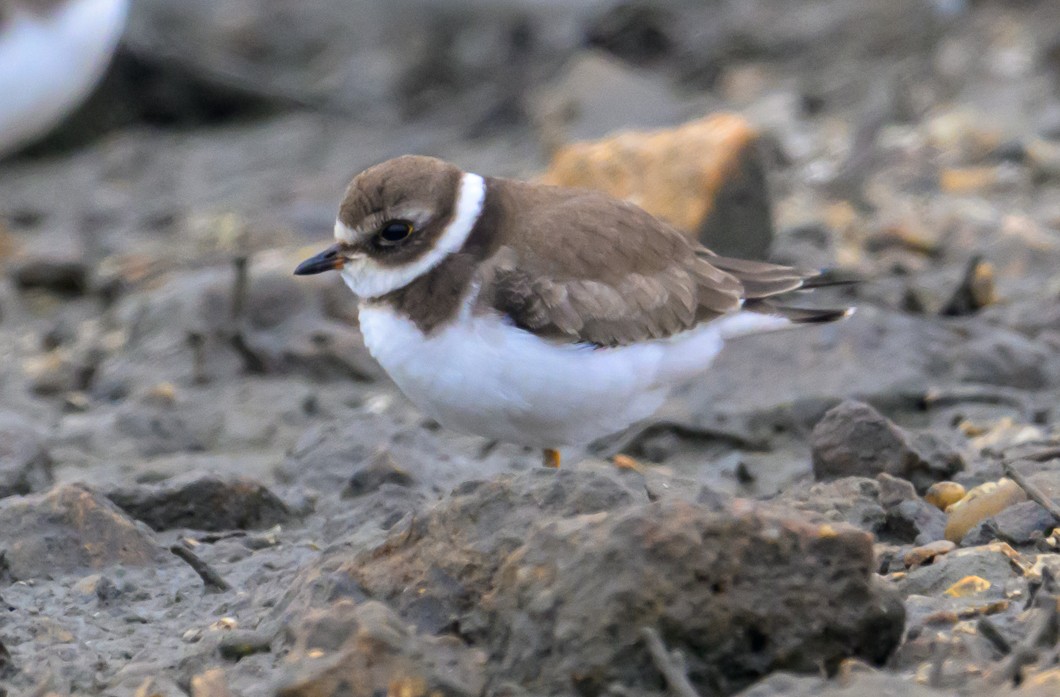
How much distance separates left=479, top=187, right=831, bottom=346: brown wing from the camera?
4191mm

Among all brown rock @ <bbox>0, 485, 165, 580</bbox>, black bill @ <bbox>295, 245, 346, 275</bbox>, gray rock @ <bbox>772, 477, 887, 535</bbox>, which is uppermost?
black bill @ <bbox>295, 245, 346, 275</bbox>

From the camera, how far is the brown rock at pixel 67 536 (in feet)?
13.0

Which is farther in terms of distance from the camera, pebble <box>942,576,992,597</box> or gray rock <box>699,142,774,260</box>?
gray rock <box>699,142,774,260</box>

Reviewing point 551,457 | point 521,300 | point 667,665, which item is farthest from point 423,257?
point 667,665

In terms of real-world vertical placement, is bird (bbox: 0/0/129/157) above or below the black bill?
below

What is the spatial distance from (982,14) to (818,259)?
5079 mm

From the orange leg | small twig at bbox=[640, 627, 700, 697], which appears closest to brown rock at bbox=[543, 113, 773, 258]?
the orange leg

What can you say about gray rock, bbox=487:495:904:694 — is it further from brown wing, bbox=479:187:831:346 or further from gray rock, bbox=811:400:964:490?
gray rock, bbox=811:400:964:490

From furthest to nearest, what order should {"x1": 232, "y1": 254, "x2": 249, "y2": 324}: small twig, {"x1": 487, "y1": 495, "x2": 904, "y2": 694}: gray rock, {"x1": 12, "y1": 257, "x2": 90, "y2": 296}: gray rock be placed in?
{"x1": 12, "y1": 257, "x2": 90, "y2": 296}: gray rock, {"x1": 232, "y1": 254, "x2": 249, "y2": 324}: small twig, {"x1": 487, "y1": 495, "x2": 904, "y2": 694}: gray rock

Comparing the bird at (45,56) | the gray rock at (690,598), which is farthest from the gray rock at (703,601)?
the bird at (45,56)

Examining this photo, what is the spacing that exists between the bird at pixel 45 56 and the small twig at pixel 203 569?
5818mm

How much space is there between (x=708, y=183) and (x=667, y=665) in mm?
3898

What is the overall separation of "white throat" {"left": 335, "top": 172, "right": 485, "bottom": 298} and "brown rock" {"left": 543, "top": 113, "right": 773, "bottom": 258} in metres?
2.02

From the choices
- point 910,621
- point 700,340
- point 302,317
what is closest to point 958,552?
point 910,621
